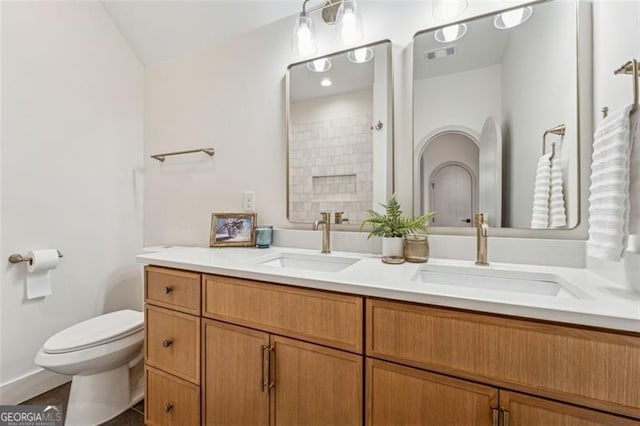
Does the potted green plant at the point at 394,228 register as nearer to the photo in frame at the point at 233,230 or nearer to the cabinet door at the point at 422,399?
the cabinet door at the point at 422,399

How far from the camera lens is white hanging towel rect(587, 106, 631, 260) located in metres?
0.73

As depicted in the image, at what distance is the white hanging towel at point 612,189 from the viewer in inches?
28.8

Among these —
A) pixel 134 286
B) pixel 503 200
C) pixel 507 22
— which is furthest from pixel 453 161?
pixel 134 286

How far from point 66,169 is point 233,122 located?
1.09 meters

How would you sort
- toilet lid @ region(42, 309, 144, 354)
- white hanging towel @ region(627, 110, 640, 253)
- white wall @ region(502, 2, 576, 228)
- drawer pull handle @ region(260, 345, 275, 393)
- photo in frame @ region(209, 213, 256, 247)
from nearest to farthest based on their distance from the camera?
white hanging towel @ region(627, 110, 640, 253)
drawer pull handle @ region(260, 345, 275, 393)
white wall @ region(502, 2, 576, 228)
toilet lid @ region(42, 309, 144, 354)
photo in frame @ region(209, 213, 256, 247)

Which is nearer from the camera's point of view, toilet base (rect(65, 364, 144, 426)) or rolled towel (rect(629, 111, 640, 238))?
rolled towel (rect(629, 111, 640, 238))

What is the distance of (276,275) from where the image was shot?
38.7 inches

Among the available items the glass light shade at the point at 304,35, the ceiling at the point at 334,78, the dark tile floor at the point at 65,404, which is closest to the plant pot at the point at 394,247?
the ceiling at the point at 334,78

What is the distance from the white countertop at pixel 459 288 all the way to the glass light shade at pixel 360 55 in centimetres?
101

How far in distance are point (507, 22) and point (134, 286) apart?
280 cm

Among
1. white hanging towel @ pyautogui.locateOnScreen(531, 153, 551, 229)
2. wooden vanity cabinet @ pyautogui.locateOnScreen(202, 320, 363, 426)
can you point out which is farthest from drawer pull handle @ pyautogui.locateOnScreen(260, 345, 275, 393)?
white hanging towel @ pyautogui.locateOnScreen(531, 153, 551, 229)

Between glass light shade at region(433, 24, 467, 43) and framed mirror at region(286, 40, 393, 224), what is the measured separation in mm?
230

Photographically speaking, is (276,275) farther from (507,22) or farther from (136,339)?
(507,22)

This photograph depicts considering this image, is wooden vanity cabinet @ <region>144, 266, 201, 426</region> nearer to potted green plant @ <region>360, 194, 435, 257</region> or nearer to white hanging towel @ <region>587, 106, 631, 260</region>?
potted green plant @ <region>360, 194, 435, 257</region>
